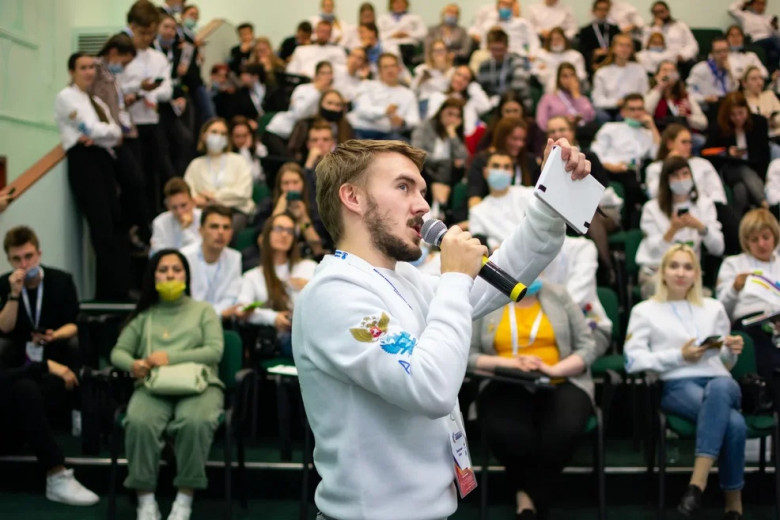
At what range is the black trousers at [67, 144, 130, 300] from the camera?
6668mm

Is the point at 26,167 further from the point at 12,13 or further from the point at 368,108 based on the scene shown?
the point at 368,108

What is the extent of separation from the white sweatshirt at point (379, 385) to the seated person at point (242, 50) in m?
8.85

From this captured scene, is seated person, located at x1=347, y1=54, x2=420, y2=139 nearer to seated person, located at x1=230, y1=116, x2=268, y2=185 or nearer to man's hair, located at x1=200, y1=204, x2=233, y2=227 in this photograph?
seated person, located at x1=230, y1=116, x2=268, y2=185

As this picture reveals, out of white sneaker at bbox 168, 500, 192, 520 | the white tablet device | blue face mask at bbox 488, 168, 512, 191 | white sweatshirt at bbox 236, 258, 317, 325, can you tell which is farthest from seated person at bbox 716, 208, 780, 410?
the white tablet device

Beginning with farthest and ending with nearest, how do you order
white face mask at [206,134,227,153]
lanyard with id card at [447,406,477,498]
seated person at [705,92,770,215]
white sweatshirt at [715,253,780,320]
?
seated person at [705,92,770,215] → white face mask at [206,134,227,153] → white sweatshirt at [715,253,780,320] → lanyard with id card at [447,406,477,498]

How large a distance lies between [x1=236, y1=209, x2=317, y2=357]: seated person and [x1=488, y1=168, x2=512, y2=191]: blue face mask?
1.33 metres

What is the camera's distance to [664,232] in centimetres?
636

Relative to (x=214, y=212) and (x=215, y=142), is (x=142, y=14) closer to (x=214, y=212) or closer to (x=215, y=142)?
(x=215, y=142)


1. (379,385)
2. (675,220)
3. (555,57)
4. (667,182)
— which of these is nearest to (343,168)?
(379,385)

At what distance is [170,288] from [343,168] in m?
3.16

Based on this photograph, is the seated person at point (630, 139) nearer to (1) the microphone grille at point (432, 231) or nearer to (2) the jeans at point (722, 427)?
(2) the jeans at point (722, 427)

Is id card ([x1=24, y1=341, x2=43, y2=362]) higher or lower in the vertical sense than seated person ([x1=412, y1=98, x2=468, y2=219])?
lower

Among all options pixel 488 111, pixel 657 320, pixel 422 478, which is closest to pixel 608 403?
pixel 657 320

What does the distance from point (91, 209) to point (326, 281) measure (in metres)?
5.23
